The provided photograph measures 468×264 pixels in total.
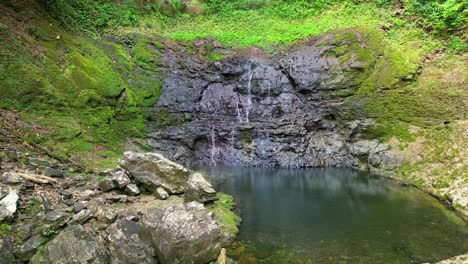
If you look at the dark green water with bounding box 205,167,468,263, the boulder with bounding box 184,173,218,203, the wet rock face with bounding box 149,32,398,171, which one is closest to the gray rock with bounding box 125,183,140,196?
the boulder with bounding box 184,173,218,203

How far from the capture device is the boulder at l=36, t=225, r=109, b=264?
5.67 meters

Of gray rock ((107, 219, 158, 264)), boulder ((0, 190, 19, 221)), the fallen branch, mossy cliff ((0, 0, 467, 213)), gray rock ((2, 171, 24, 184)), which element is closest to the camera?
boulder ((0, 190, 19, 221))

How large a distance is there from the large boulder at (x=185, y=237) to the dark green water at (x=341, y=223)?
1.25 metres

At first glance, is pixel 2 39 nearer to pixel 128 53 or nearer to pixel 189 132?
pixel 128 53

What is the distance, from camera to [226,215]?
9406 mm

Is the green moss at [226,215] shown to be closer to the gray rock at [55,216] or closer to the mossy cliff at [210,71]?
the gray rock at [55,216]

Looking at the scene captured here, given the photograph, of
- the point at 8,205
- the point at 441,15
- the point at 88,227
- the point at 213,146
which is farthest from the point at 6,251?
the point at 441,15

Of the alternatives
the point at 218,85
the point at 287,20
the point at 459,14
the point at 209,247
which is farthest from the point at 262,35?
the point at 209,247

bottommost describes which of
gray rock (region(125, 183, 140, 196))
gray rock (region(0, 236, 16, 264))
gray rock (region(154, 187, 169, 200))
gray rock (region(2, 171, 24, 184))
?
gray rock (region(154, 187, 169, 200))

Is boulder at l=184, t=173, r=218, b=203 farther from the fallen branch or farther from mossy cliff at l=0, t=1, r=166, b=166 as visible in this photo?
mossy cliff at l=0, t=1, r=166, b=166

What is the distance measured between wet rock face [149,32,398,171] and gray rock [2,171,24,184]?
9289 mm

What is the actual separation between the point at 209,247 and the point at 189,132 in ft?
38.3

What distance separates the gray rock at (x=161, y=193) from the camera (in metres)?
9.24

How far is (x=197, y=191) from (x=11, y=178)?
15.6ft
